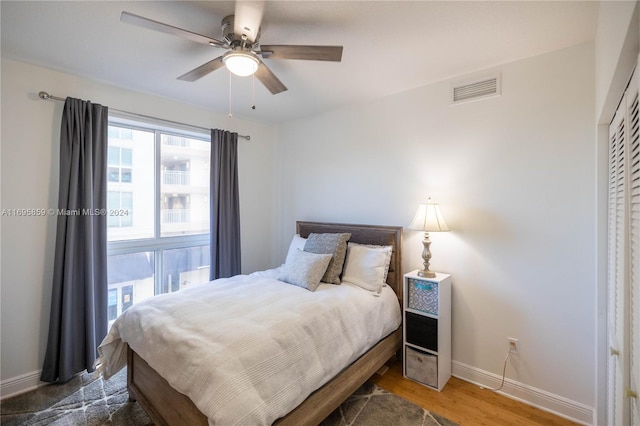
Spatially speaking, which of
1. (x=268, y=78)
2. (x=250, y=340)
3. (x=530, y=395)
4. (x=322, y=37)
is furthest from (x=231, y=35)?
(x=530, y=395)

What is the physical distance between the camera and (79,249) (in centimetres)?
236

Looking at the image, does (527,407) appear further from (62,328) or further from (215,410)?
(62,328)

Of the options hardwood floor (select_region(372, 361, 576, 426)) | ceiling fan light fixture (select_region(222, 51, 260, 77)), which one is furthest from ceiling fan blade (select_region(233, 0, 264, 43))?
hardwood floor (select_region(372, 361, 576, 426))

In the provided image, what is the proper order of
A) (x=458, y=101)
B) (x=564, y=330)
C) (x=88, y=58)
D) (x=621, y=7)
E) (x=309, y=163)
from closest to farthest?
1. (x=621, y=7)
2. (x=564, y=330)
3. (x=88, y=58)
4. (x=458, y=101)
5. (x=309, y=163)

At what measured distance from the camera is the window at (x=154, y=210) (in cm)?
278

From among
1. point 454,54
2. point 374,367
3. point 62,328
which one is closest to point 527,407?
point 374,367

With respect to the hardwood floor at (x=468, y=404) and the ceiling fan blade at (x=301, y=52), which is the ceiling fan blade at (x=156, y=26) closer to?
the ceiling fan blade at (x=301, y=52)

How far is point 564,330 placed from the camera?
1939 mm

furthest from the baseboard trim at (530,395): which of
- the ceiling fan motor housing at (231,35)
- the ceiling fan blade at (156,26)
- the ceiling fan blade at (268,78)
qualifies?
the ceiling fan blade at (156,26)

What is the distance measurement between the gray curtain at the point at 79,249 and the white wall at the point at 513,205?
262 centimetres

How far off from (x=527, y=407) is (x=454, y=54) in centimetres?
266

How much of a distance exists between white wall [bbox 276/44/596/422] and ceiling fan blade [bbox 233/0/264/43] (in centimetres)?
164

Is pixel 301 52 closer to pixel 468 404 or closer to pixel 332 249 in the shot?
pixel 332 249

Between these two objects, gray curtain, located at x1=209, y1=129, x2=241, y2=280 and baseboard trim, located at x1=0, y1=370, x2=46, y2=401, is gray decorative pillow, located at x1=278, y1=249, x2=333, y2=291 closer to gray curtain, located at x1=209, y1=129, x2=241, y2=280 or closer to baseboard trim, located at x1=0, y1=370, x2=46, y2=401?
gray curtain, located at x1=209, y1=129, x2=241, y2=280
